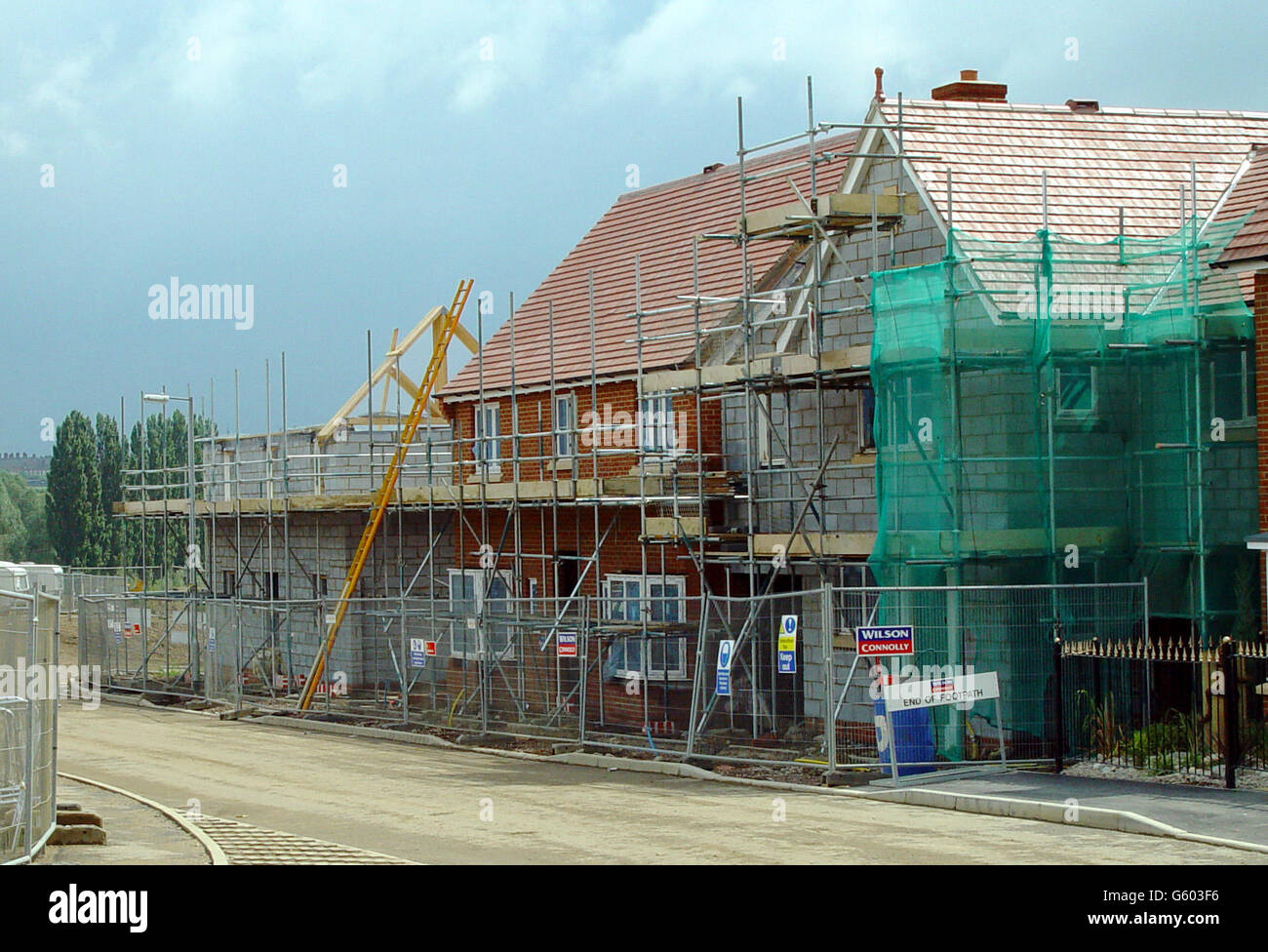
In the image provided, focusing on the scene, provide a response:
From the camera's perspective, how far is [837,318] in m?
24.1

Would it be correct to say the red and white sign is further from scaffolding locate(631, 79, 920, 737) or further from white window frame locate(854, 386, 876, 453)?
white window frame locate(854, 386, 876, 453)

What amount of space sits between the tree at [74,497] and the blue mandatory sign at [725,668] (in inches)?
2522

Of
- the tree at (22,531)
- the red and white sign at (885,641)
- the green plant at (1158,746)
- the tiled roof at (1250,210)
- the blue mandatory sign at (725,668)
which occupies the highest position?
the tiled roof at (1250,210)

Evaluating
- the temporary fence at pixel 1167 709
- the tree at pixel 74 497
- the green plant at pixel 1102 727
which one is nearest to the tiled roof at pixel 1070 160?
the temporary fence at pixel 1167 709

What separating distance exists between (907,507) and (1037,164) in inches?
269

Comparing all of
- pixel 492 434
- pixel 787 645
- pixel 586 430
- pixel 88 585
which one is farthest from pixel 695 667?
pixel 88 585

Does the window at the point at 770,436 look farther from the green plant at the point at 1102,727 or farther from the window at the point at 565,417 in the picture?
the green plant at the point at 1102,727

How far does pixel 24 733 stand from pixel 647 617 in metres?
13.2

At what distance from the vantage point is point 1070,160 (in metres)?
24.8

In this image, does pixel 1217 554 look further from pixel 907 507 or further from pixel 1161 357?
pixel 907 507

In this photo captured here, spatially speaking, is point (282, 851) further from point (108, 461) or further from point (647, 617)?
point (108, 461)

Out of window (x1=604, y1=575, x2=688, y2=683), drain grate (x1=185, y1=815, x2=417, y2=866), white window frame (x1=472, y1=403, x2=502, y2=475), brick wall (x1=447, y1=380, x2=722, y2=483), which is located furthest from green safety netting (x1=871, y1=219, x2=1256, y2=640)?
white window frame (x1=472, y1=403, x2=502, y2=475)

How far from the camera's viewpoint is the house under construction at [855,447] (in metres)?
20.1

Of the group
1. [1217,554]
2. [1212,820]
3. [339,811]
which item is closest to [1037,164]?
[1217,554]
